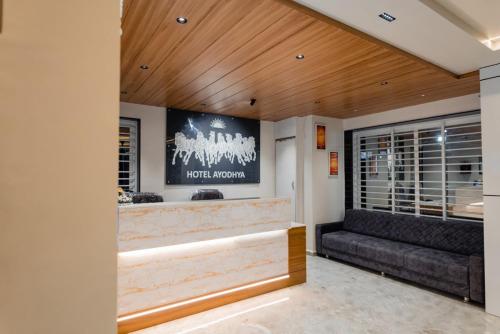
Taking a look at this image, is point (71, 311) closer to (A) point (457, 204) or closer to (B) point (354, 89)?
(B) point (354, 89)

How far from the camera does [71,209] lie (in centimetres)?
75

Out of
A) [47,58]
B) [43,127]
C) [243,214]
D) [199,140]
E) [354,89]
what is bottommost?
[243,214]

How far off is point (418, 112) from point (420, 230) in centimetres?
193

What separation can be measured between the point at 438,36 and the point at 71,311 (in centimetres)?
321

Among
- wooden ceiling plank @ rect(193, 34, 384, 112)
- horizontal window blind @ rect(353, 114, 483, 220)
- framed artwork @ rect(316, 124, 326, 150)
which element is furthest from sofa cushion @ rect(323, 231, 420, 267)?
wooden ceiling plank @ rect(193, 34, 384, 112)

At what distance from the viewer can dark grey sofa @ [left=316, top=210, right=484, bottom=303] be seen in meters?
3.52

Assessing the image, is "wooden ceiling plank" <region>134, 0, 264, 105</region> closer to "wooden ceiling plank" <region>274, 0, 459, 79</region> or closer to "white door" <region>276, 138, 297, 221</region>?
"wooden ceiling plank" <region>274, 0, 459, 79</region>

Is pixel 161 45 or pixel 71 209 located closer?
pixel 71 209

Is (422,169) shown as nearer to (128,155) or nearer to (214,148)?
(214,148)

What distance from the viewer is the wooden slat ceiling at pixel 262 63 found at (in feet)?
7.18

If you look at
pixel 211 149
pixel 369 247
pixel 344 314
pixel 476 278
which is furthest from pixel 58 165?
pixel 211 149

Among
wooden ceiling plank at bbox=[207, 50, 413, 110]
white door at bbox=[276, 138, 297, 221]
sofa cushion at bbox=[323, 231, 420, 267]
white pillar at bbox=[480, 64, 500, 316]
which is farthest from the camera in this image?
white door at bbox=[276, 138, 297, 221]

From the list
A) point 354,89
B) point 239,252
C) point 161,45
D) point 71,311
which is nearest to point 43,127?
point 71,311

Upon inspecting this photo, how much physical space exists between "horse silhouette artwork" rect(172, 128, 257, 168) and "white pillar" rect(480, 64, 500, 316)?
382 centimetres
